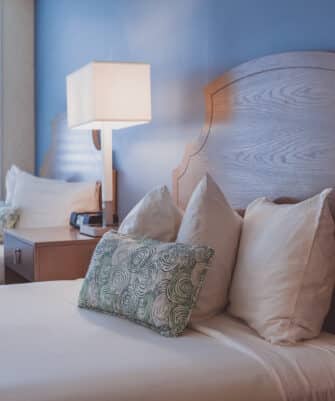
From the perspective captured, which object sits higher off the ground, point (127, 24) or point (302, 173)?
Answer: point (127, 24)

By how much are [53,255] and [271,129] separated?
1.14m

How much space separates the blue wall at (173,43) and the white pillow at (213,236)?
22.4 inches

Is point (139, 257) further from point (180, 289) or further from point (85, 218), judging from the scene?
point (85, 218)

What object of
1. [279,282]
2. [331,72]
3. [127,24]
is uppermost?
[127,24]

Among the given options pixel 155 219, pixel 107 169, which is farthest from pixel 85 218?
pixel 155 219

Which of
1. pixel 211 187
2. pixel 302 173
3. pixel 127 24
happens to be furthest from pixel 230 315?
pixel 127 24

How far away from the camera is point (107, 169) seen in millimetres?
2836

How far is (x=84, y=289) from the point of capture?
1838mm

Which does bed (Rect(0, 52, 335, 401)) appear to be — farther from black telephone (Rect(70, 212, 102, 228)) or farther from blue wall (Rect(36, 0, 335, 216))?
black telephone (Rect(70, 212, 102, 228))

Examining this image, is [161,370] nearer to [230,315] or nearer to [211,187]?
[230,315]

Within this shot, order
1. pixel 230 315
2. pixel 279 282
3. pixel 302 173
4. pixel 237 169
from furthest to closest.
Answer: pixel 237 169 → pixel 302 173 → pixel 230 315 → pixel 279 282

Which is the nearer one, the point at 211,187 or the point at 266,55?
the point at 211,187

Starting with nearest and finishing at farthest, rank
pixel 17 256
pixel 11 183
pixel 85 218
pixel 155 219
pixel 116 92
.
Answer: pixel 155 219 → pixel 116 92 → pixel 17 256 → pixel 85 218 → pixel 11 183

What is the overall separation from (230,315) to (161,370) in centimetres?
48
